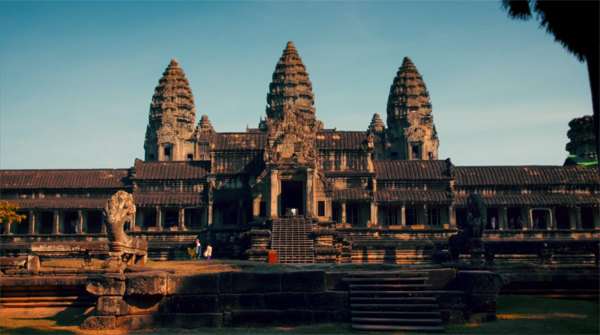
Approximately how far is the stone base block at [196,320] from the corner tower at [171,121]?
58.8 metres

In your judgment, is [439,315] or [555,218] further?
[555,218]

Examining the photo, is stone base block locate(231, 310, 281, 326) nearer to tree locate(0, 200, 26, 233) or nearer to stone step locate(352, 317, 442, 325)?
stone step locate(352, 317, 442, 325)

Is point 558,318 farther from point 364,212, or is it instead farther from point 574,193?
point 574,193

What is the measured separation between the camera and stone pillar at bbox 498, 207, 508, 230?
42.6 meters

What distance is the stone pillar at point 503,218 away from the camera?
42562 millimetres

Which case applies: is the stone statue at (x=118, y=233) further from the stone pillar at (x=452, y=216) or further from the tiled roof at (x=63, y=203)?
the stone pillar at (x=452, y=216)

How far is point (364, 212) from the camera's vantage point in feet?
138

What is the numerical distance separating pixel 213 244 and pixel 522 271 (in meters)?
25.1

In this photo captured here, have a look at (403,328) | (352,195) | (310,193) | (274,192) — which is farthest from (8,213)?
(403,328)

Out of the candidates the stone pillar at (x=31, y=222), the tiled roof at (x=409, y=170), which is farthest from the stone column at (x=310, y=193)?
the stone pillar at (x=31, y=222)

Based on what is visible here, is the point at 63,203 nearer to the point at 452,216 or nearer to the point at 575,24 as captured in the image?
the point at 452,216

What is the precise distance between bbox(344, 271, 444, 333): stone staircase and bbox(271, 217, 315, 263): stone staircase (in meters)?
16.5

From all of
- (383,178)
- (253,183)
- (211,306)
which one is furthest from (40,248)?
(383,178)

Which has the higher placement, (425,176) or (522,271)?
Answer: (425,176)
